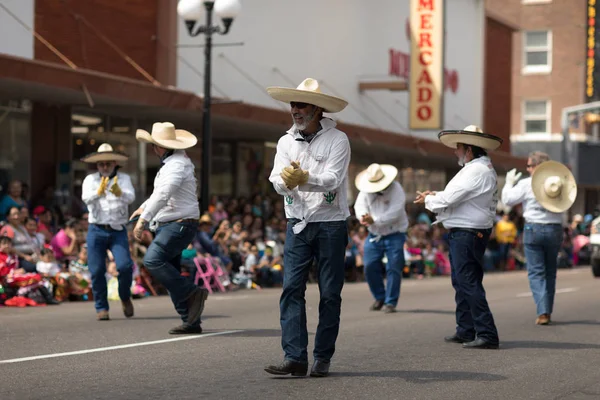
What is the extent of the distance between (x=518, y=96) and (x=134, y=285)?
37807mm

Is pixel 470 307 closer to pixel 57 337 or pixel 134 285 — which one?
pixel 57 337

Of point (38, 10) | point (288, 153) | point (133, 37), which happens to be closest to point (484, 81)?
point (133, 37)

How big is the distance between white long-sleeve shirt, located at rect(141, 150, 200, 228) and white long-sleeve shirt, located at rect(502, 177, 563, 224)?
3.83 m

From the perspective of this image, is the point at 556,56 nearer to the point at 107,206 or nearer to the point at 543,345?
the point at 107,206

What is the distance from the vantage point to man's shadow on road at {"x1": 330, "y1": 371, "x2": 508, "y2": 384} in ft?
28.6

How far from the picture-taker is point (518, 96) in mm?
53531

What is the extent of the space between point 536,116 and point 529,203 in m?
41.2

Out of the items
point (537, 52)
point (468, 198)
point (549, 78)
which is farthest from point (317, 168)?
point (537, 52)

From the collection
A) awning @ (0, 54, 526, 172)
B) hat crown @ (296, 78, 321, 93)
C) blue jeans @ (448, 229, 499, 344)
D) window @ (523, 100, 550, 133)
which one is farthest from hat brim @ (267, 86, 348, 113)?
window @ (523, 100, 550, 133)

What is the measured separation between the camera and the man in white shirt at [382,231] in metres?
15.1

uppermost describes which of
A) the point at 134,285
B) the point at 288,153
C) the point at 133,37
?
the point at 133,37

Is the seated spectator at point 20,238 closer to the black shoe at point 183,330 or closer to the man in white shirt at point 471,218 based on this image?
the black shoe at point 183,330

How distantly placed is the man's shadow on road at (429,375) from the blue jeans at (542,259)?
4346 millimetres

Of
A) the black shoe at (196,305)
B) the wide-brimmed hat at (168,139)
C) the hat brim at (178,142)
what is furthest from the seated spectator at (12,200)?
the black shoe at (196,305)
